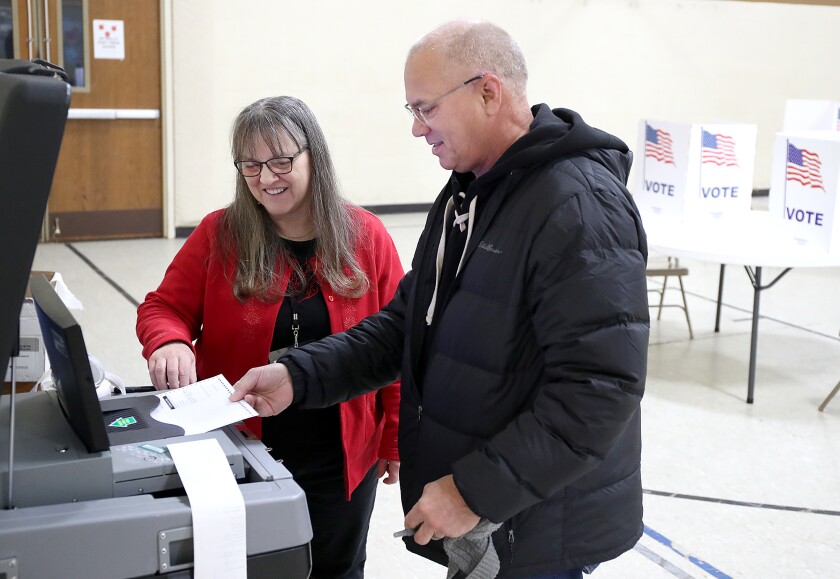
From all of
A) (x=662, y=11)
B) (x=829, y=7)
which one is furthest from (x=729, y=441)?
(x=829, y=7)

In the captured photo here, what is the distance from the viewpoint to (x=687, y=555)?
2908 millimetres

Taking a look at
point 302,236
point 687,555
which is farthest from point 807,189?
point 302,236

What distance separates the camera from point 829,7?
10.2m

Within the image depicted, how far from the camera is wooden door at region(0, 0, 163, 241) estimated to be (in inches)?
258

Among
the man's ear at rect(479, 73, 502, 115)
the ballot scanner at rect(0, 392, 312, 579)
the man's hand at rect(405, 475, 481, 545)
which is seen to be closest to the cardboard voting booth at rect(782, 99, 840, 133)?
the man's ear at rect(479, 73, 502, 115)

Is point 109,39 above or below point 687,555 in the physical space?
above

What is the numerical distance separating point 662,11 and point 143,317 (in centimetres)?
831

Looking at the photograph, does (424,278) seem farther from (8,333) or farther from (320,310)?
(8,333)

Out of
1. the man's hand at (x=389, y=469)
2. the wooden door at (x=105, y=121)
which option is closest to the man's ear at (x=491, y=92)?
the man's hand at (x=389, y=469)

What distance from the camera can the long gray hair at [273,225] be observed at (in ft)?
6.44

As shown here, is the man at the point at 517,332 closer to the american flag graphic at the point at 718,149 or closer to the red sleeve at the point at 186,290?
the red sleeve at the point at 186,290

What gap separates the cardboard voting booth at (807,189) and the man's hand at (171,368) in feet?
10.8

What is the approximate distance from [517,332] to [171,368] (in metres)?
0.73

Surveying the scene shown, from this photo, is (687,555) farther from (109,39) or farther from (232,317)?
(109,39)
